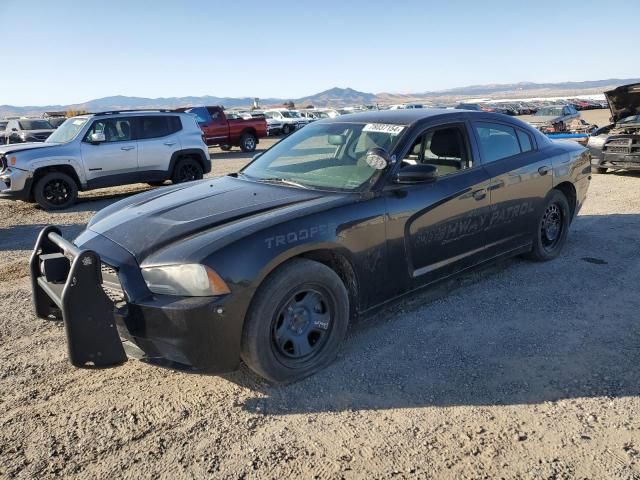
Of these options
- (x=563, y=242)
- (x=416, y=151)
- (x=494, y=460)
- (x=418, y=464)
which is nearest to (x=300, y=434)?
(x=418, y=464)

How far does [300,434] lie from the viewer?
2.71 m

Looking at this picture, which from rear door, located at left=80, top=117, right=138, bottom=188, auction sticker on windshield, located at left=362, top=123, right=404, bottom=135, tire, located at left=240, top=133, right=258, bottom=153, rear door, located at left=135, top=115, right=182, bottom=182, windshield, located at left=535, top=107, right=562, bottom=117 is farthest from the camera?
windshield, located at left=535, top=107, right=562, bottom=117

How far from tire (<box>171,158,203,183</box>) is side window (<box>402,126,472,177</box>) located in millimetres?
7909

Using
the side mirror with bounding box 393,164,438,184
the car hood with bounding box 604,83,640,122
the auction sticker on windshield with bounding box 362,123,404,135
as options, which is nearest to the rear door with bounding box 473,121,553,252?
the auction sticker on windshield with bounding box 362,123,404,135

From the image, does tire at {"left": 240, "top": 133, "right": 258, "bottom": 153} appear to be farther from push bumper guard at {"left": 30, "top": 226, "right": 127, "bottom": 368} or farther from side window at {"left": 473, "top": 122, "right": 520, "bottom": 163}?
push bumper guard at {"left": 30, "top": 226, "right": 127, "bottom": 368}

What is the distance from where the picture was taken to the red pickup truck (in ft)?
64.5

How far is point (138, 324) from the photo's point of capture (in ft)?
9.18

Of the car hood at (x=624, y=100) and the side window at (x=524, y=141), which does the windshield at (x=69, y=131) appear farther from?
the car hood at (x=624, y=100)

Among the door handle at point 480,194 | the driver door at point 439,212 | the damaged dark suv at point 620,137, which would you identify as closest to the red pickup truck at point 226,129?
the damaged dark suv at point 620,137

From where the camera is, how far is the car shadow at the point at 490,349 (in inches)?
119

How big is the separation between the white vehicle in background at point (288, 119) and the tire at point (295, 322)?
27370 millimetres

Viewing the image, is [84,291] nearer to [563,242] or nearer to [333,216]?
[333,216]

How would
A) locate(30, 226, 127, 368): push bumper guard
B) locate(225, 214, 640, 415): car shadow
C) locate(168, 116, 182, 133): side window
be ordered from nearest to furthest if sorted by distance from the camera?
locate(30, 226, 127, 368): push bumper guard, locate(225, 214, 640, 415): car shadow, locate(168, 116, 182, 133): side window

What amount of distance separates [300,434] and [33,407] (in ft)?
5.25
